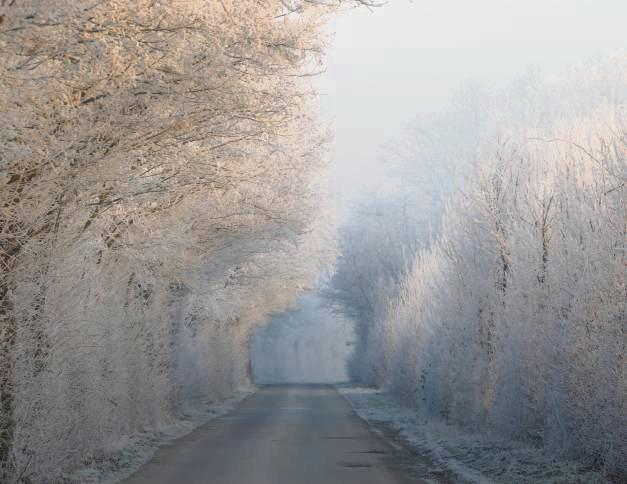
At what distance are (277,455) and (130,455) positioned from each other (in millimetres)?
2429

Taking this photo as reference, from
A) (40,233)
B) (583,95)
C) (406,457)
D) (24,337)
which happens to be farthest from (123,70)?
(583,95)

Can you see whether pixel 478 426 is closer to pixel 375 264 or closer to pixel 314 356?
pixel 375 264

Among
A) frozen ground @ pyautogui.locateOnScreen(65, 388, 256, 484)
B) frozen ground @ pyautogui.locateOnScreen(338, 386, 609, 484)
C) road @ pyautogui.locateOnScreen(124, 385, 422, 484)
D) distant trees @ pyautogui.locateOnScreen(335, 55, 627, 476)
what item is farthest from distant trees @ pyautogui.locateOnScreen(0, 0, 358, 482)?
frozen ground @ pyautogui.locateOnScreen(338, 386, 609, 484)

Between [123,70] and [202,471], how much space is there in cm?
693

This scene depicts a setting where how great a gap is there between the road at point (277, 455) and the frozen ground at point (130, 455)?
0.77 feet

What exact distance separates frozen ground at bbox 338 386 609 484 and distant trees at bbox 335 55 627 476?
31 cm

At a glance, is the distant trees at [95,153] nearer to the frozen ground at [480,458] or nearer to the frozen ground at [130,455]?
the frozen ground at [130,455]

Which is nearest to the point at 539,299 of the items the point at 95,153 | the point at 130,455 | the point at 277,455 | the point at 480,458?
the point at 480,458

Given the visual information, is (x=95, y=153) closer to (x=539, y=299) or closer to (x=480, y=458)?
(x=539, y=299)

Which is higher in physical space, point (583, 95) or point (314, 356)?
point (583, 95)

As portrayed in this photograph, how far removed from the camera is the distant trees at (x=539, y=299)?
11.4 meters

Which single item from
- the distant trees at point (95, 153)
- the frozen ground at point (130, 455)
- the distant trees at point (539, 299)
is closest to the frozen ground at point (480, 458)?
the distant trees at point (539, 299)

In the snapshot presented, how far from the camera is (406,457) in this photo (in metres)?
16.5

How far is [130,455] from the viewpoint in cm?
1591
